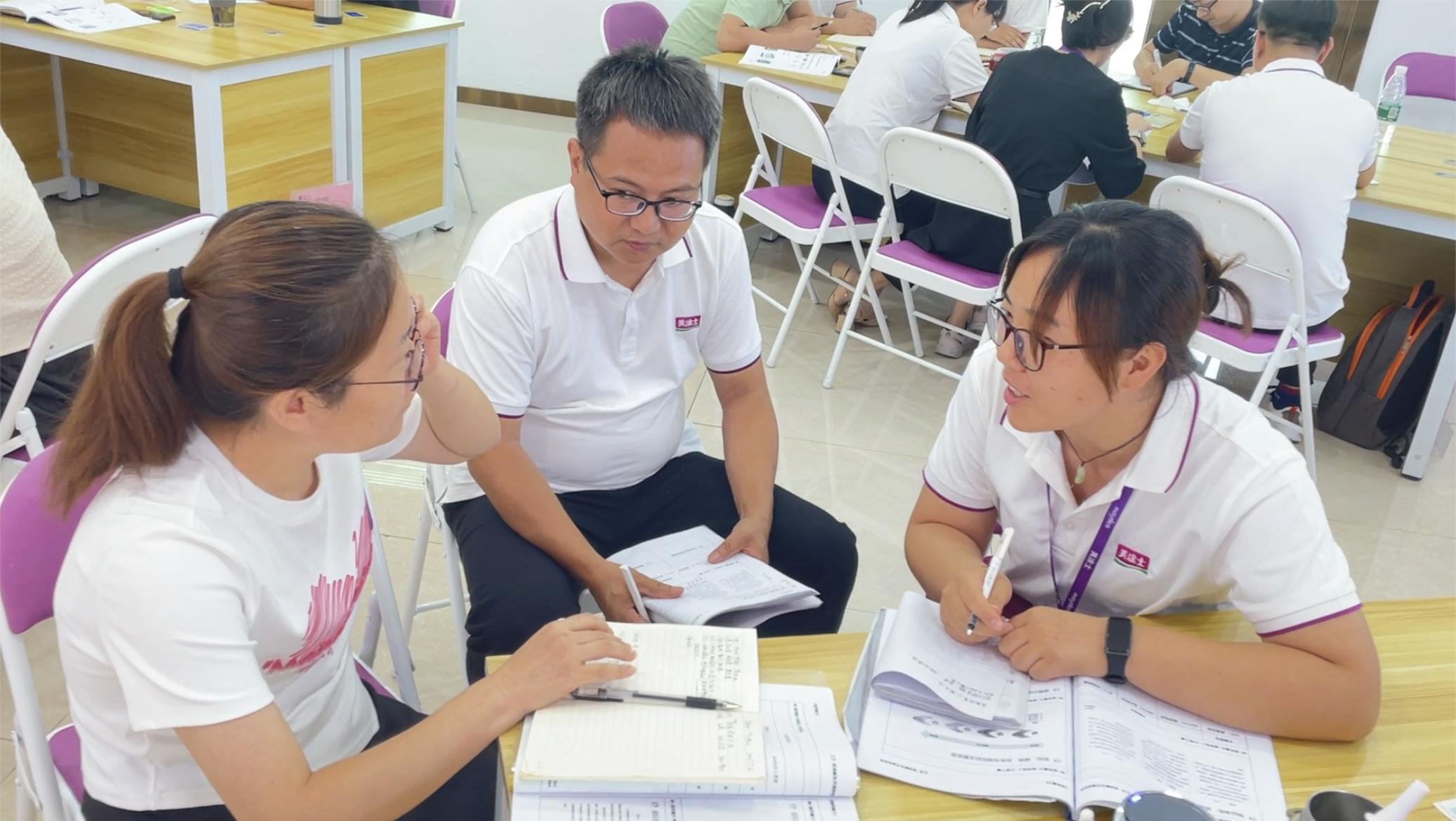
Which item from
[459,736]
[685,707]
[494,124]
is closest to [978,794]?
[685,707]

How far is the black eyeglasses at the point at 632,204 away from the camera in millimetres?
1631

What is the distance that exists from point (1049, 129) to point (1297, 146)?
0.64 metres

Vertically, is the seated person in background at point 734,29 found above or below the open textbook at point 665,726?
above

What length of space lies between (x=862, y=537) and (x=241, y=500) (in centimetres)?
191

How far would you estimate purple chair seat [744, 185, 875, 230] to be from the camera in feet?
12.1

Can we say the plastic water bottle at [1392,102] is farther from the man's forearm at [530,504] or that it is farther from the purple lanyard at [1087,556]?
the man's forearm at [530,504]

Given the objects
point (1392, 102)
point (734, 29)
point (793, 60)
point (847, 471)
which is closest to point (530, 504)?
point (847, 471)

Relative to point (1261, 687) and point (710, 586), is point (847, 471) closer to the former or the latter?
point (710, 586)

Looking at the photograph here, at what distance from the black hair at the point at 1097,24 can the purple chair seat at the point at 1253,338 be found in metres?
0.88

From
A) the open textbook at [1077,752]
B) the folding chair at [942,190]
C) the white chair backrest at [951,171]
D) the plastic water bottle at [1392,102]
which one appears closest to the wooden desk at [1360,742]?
the open textbook at [1077,752]

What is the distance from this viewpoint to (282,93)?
11.8 feet

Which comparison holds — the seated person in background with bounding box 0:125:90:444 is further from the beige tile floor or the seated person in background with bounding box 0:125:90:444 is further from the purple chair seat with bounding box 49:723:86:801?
the purple chair seat with bounding box 49:723:86:801

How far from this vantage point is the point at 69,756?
129cm

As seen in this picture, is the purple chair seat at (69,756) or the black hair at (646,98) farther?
the black hair at (646,98)
